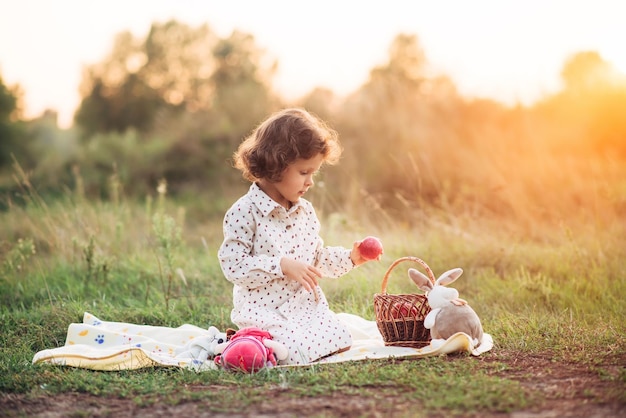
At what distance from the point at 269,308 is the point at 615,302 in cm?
235

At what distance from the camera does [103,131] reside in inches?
773

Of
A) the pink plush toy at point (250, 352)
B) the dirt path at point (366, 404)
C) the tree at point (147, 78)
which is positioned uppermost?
the tree at point (147, 78)

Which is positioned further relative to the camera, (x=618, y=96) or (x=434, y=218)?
(x=618, y=96)

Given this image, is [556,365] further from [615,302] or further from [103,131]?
[103,131]

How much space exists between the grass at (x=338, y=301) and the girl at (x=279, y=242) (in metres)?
0.31

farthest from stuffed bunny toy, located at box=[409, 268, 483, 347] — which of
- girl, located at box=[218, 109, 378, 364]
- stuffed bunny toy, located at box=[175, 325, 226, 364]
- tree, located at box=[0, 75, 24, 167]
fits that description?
tree, located at box=[0, 75, 24, 167]

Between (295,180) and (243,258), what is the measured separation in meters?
0.48

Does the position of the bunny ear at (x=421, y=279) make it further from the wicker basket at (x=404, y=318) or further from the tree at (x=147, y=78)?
the tree at (x=147, y=78)

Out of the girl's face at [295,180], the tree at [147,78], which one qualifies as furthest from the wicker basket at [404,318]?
the tree at [147,78]

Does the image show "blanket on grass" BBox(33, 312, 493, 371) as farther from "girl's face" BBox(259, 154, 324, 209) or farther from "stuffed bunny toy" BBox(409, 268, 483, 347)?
"girl's face" BBox(259, 154, 324, 209)

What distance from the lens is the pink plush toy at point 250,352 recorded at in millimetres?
3112

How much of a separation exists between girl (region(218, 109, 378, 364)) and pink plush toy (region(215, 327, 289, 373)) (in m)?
0.09

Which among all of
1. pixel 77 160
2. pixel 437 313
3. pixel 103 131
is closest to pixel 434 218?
pixel 437 313

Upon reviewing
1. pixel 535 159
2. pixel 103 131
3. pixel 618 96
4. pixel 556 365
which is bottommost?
pixel 556 365
